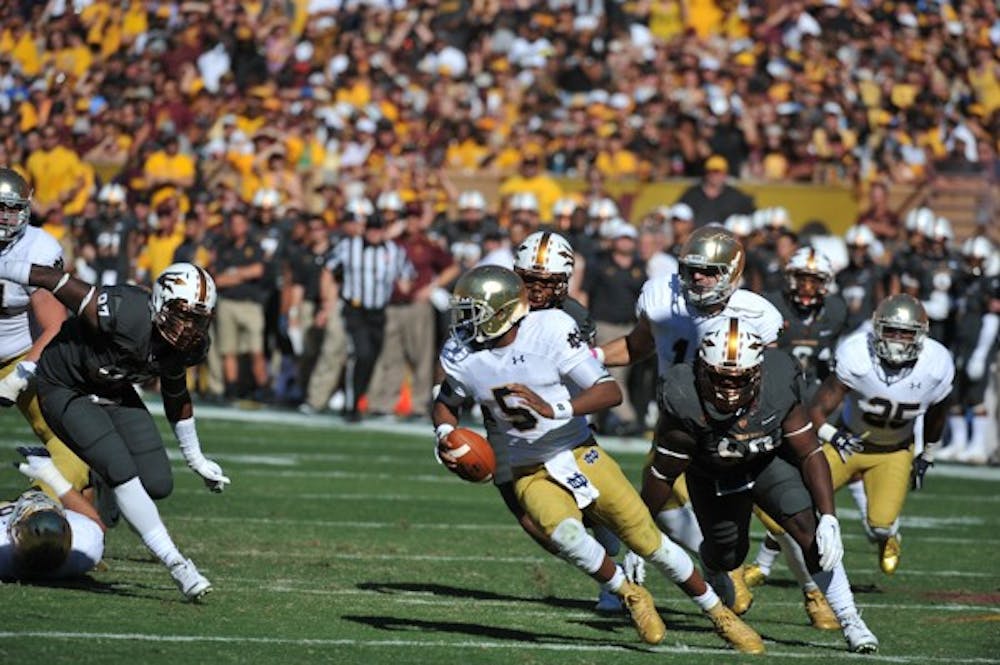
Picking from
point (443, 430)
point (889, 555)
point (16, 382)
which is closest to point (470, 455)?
point (443, 430)

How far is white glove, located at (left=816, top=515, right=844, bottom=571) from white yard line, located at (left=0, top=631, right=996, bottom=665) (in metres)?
0.33

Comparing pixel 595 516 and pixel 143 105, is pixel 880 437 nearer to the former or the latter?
pixel 595 516

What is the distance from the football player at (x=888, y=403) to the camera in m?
8.99

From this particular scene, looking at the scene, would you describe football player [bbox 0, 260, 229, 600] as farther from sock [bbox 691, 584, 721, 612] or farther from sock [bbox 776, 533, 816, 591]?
sock [bbox 776, 533, 816, 591]

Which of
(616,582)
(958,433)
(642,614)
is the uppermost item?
(616,582)

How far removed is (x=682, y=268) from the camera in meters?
8.23

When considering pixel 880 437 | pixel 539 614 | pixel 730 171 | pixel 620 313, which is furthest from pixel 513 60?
pixel 539 614

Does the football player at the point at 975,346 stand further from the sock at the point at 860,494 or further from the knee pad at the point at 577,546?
the knee pad at the point at 577,546

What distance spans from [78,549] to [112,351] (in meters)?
0.80

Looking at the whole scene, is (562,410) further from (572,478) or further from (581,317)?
(581,317)

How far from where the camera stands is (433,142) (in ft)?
66.0

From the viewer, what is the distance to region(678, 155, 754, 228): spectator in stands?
16984 millimetres

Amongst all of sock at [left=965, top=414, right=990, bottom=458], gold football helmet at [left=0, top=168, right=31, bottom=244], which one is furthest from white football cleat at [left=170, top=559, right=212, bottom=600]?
sock at [left=965, top=414, right=990, bottom=458]

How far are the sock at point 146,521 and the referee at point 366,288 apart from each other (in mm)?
8649
